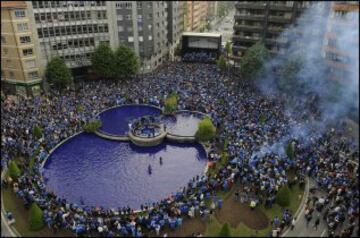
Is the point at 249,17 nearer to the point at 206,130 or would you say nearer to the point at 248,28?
the point at 248,28

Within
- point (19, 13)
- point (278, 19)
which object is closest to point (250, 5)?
point (278, 19)

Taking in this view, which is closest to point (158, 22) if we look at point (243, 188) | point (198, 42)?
point (198, 42)

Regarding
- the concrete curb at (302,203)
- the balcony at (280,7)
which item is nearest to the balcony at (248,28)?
the balcony at (280,7)

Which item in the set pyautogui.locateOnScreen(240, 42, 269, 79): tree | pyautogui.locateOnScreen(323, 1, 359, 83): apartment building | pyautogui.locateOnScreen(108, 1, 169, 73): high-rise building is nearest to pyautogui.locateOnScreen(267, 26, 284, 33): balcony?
pyautogui.locateOnScreen(240, 42, 269, 79): tree

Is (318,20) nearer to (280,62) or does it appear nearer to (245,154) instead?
(280,62)

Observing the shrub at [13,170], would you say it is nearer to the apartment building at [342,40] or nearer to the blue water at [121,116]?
the blue water at [121,116]
